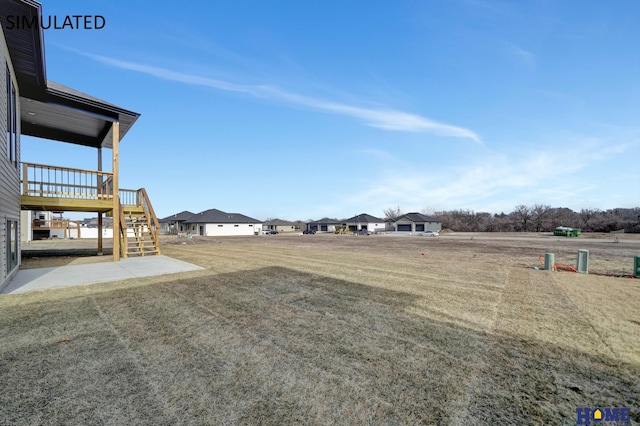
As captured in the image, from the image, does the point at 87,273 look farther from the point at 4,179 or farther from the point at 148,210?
the point at 148,210

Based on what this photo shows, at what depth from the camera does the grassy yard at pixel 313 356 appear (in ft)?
7.67

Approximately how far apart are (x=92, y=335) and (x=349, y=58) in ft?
54.7

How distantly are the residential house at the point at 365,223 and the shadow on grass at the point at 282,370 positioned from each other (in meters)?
61.0

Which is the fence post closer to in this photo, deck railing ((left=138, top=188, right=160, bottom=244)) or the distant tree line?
deck railing ((left=138, top=188, right=160, bottom=244))

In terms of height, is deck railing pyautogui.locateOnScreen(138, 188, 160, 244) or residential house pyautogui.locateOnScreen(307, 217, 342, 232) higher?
deck railing pyautogui.locateOnScreen(138, 188, 160, 244)

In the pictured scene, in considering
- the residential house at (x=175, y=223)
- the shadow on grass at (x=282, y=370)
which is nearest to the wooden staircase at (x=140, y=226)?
the shadow on grass at (x=282, y=370)

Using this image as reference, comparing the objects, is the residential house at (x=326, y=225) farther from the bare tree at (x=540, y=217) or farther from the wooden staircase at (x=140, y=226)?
the wooden staircase at (x=140, y=226)

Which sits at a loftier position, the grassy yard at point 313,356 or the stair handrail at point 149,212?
the stair handrail at point 149,212

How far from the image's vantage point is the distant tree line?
4630 cm

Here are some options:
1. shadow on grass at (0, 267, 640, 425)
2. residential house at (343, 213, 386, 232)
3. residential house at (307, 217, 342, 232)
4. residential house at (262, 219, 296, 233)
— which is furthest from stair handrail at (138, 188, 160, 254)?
residential house at (262, 219, 296, 233)

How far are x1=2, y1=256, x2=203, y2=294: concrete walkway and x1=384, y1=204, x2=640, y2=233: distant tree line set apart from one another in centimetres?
6217

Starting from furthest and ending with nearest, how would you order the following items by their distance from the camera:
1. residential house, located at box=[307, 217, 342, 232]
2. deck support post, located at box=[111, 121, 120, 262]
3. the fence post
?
residential house, located at box=[307, 217, 342, 232], deck support post, located at box=[111, 121, 120, 262], the fence post

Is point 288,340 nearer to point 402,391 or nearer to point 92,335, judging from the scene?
point 402,391

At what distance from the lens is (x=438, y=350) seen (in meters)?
3.52
